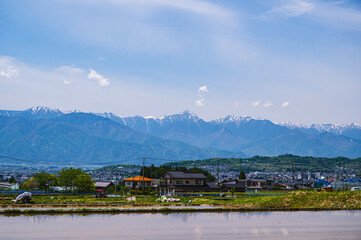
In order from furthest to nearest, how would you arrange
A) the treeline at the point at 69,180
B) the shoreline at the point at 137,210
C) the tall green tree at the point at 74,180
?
1. the tall green tree at the point at 74,180
2. the treeline at the point at 69,180
3. the shoreline at the point at 137,210

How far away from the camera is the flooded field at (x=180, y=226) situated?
3014 centimetres

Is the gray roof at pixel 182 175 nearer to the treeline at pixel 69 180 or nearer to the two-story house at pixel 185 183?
the two-story house at pixel 185 183

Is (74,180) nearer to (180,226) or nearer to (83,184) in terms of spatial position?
(83,184)

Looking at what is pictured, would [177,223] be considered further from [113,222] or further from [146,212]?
[146,212]

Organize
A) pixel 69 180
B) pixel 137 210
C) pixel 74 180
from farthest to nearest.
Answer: pixel 69 180
pixel 74 180
pixel 137 210

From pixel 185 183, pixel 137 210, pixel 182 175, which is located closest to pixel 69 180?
pixel 182 175

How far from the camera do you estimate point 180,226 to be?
34.9m

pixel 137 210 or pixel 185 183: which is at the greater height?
pixel 185 183

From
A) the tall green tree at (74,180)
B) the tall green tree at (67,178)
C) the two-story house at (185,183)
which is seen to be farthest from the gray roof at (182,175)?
the tall green tree at (67,178)

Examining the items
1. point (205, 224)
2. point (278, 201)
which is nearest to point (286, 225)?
point (205, 224)

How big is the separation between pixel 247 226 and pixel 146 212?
50.5 feet

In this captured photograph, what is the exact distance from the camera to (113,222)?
37.7 m

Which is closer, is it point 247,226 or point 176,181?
point 247,226

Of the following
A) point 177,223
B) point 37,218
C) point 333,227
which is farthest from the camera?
point 37,218
